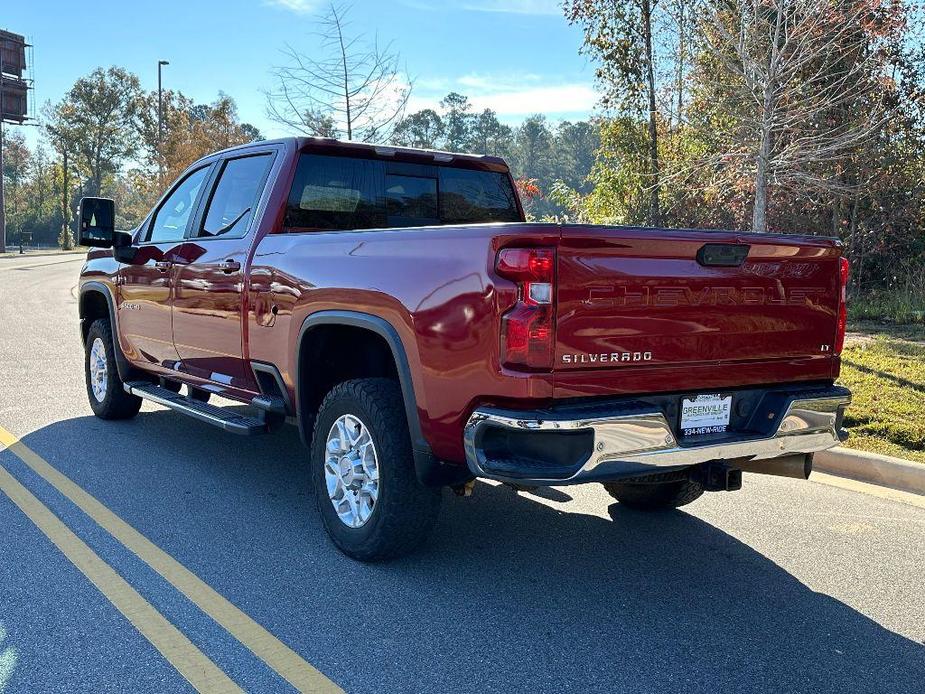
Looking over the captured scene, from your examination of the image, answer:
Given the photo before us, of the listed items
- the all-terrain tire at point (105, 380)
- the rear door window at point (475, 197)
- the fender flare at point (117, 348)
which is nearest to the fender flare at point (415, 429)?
the rear door window at point (475, 197)

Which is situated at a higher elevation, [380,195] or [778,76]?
[778,76]

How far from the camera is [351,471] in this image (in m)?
4.26

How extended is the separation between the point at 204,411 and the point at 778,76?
7885mm

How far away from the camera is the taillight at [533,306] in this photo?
3350 mm

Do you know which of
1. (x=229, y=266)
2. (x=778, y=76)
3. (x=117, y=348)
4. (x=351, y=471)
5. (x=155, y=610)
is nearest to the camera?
(x=155, y=610)

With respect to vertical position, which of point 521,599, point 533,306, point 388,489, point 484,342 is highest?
point 533,306

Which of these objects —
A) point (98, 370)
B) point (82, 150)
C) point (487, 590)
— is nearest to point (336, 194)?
point (487, 590)

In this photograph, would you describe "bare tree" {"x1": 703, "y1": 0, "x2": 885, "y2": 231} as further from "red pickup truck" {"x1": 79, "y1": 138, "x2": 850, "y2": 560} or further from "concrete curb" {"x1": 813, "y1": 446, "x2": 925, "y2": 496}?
"red pickup truck" {"x1": 79, "y1": 138, "x2": 850, "y2": 560}

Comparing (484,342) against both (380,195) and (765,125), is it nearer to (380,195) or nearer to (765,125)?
(380,195)

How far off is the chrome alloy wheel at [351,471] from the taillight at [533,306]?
1095mm

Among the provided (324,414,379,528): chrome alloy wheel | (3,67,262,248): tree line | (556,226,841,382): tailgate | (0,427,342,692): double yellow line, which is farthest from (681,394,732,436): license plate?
(3,67,262,248): tree line

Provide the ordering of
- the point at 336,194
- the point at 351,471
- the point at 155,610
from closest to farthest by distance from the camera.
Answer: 1. the point at 155,610
2. the point at 351,471
3. the point at 336,194

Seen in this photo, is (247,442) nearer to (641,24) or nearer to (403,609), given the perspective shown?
(403,609)

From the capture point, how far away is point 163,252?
6148 mm
